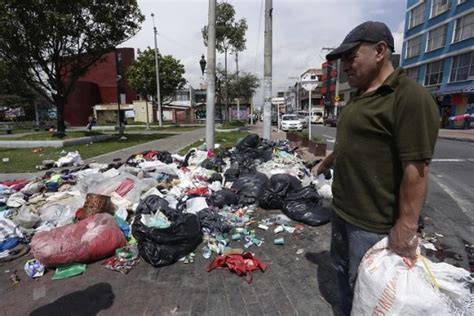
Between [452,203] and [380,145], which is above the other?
[380,145]

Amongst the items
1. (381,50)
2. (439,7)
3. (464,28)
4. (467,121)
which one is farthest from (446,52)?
(381,50)

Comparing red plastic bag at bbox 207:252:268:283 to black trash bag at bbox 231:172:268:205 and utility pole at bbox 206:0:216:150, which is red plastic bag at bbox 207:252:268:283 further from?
utility pole at bbox 206:0:216:150

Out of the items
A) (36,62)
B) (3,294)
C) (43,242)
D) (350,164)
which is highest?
(36,62)

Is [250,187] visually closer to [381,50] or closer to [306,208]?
[306,208]

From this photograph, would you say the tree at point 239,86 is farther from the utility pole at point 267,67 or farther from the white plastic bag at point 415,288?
the white plastic bag at point 415,288

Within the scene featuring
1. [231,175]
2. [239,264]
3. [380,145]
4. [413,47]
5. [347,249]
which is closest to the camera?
[380,145]

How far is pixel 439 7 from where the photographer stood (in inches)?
1103

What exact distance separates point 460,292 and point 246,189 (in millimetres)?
3960

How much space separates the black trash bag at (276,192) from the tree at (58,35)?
1326 cm

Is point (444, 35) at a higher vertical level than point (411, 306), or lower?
higher

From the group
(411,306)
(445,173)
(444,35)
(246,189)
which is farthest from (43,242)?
(444,35)

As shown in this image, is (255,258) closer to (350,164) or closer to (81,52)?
(350,164)

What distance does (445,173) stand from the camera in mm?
7848

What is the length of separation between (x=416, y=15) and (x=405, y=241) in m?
38.6
